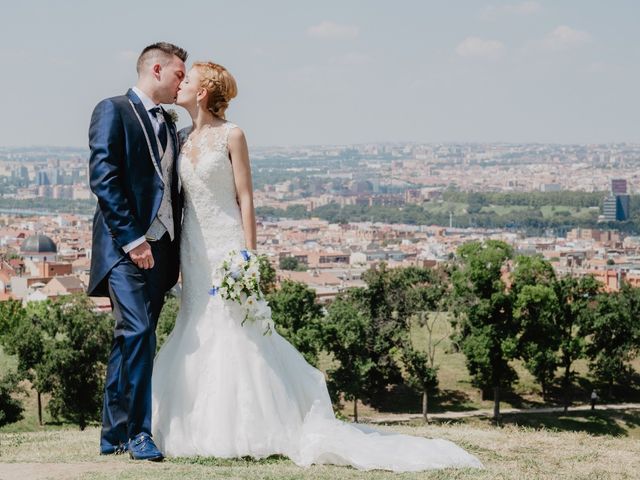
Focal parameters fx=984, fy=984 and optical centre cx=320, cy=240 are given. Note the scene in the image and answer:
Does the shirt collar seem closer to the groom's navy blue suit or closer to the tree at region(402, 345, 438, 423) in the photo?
the groom's navy blue suit

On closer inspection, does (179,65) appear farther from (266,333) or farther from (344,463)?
(344,463)

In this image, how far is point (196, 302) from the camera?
22.2 feet

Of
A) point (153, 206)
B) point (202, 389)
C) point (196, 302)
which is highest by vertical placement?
point (153, 206)

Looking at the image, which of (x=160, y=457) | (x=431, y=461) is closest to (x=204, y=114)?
(x=160, y=457)

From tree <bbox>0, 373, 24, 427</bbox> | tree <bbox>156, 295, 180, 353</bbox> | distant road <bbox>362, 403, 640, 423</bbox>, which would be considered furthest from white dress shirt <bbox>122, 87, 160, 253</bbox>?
distant road <bbox>362, 403, 640, 423</bbox>

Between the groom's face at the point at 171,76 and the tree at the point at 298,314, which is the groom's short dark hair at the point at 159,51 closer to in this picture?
the groom's face at the point at 171,76

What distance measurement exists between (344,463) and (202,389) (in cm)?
106

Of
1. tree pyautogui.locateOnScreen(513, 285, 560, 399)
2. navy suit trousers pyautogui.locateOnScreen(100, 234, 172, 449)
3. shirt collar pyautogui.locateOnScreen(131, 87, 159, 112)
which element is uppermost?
shirt collar pyautogui.locateOnScreen(131, 87, 159, 112)

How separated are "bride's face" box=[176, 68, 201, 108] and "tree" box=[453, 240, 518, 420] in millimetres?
24596

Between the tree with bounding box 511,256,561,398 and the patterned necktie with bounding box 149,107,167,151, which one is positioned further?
the tree with bounding box 511,256,561,398

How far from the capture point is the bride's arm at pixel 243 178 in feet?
22.0

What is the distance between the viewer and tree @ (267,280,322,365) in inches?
1117

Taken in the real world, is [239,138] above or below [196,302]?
above

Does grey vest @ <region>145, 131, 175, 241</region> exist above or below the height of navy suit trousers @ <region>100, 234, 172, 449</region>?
above
